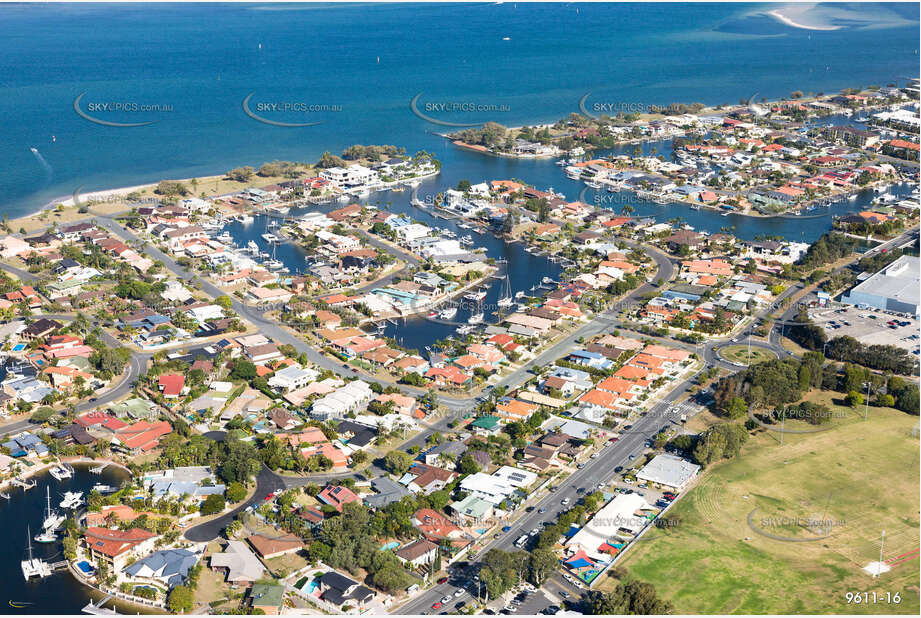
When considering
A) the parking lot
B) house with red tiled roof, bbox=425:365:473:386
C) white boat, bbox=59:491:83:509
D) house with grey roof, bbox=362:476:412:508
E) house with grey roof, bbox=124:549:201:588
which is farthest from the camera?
the parking lot

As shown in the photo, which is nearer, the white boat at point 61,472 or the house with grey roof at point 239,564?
the house with grey roof at point 239,564

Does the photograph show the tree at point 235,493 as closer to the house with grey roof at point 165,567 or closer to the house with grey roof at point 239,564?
the house with grey roof at point 239,564

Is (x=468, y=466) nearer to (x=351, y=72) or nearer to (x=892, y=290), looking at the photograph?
(x=892, y=290)

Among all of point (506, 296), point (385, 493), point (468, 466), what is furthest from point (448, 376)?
point (506, 296)

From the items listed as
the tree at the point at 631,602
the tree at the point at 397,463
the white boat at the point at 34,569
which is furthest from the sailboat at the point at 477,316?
the white boat at the point at 34,569

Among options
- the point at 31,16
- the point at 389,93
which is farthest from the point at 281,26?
the point at 389,93

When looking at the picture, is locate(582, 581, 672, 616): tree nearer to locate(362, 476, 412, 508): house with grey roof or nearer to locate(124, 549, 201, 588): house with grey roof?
locate(362, 476, 412, 508): house with grey roof

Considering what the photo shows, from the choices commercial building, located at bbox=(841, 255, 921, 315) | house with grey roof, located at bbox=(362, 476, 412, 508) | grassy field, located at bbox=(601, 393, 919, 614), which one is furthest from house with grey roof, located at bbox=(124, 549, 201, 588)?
commercial building, located at bbox=(841, 255, 921, 315)
